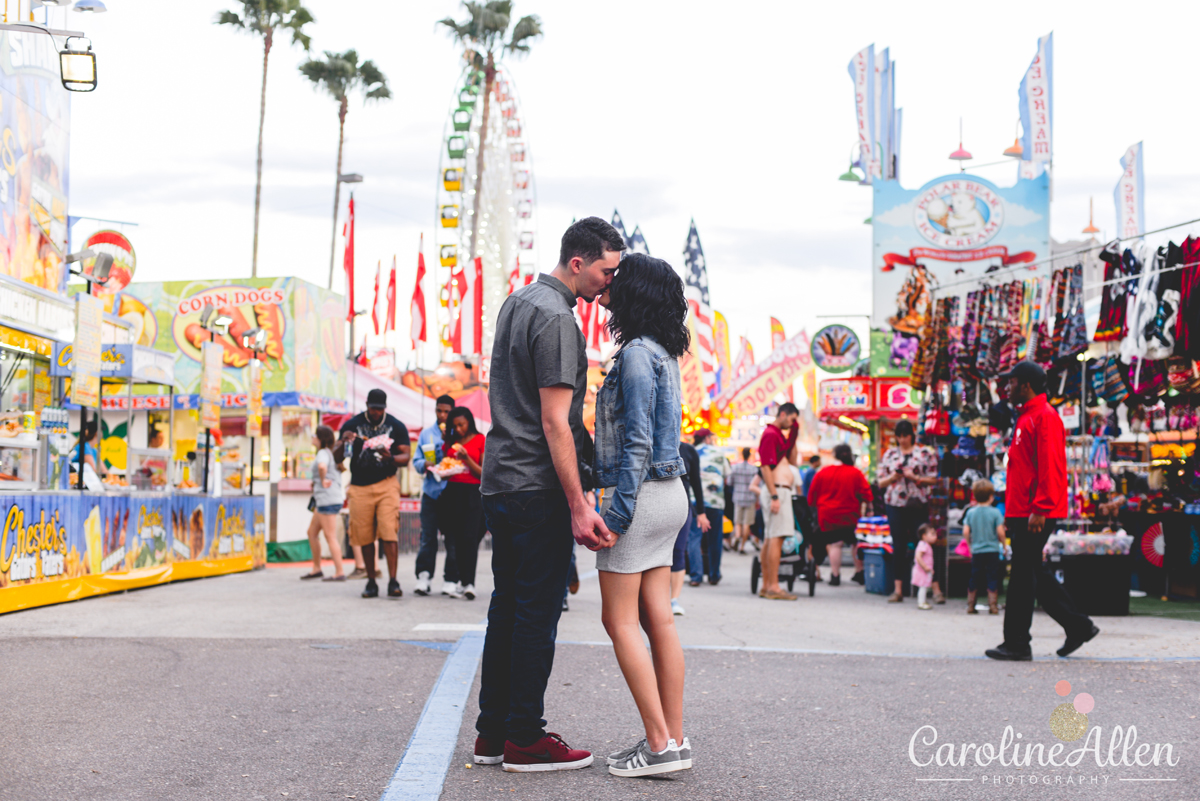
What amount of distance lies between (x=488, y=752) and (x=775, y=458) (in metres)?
7.55

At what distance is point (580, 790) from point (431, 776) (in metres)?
0.48

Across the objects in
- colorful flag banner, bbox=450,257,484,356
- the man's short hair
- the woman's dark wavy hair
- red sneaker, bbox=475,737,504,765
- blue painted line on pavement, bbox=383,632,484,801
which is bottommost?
blue painted line on pavement, bbox=383,632,484,801

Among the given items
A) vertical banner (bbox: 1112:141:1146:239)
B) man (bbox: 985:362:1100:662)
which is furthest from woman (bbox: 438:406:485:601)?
vertical banner (bbox: 1112:141:1146:239)

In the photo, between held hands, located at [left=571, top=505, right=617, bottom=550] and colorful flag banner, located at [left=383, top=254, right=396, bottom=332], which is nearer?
held hands, located at [left=571, top=505, right=617, bottom=550]

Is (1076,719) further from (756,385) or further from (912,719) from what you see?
(756,385)

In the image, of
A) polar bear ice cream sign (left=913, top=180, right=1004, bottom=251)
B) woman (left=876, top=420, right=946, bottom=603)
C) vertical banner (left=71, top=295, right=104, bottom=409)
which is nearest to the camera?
vertical banner (left=71, top=295, right=104, bottom=409)

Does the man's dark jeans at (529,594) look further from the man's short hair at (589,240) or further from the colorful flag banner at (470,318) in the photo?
the colorful flag banner at (470,318)

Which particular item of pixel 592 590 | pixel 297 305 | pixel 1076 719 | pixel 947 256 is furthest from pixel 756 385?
pixel 1076 719

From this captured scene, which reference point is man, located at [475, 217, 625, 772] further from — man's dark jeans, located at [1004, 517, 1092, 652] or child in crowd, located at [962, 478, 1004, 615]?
child in crowd, located at [962, 478, 1004, 615]

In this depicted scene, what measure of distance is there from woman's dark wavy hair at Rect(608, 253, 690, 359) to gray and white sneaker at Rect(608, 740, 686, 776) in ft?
4.21

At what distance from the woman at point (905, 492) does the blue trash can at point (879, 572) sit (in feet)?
1.96

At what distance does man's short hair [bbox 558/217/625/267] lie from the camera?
13.1ft

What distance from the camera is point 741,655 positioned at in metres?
6.83

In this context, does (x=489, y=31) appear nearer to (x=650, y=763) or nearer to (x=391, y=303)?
(x=391, y=303)
